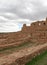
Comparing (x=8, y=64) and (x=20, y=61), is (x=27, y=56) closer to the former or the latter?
(x=20, y=61)

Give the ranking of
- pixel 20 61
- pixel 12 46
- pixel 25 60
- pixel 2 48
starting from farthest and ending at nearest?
pixel 12 46 → pixel 2 48 → pixel 25 60 → pixel 20 61

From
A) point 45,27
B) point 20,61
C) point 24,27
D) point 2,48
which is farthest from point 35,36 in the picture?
point 20,61

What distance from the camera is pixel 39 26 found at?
109 feet

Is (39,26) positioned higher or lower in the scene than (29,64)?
higher

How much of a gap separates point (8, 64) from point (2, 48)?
31.2 feet

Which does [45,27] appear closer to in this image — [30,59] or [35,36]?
[35,36]

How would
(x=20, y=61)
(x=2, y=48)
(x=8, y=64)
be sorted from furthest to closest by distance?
(x=2, y=48) < (x=20, y=61) < (x=8, y=64)

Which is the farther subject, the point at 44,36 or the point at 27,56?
the point at 44,36

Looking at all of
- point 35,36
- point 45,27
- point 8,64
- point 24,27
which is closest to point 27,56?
point 8,64

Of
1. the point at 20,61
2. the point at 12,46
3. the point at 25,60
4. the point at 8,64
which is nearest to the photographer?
the point at 8,64

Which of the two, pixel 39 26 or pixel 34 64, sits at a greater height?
pixel 39 26

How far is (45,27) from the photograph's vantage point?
1257 inches

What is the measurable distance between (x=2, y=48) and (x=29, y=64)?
24.1 feet

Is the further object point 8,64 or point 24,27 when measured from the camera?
point 24,27
